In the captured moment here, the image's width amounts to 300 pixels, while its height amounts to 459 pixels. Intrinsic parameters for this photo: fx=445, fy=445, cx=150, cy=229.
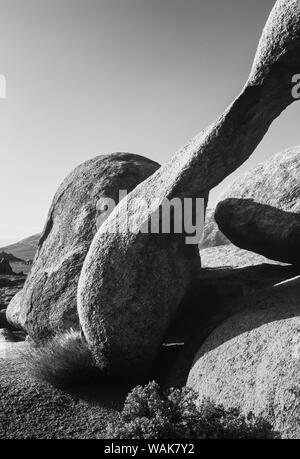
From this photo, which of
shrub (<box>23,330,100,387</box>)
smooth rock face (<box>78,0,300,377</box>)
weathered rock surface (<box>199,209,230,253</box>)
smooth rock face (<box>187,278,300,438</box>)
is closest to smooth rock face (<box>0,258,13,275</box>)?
weathered rock surface (<box>199,209,230,253</box>)

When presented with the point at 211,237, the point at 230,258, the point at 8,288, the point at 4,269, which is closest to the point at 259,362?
the point at 230,258

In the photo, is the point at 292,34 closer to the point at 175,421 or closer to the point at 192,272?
the point at 192,272

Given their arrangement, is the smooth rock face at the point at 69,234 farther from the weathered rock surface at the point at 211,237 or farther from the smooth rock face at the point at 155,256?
the weathered rock surface at the point at 211,237

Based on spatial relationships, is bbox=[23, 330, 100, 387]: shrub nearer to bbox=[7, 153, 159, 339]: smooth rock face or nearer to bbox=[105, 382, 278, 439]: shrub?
bbox=[7, 153, 159, 339]: smooth rock face

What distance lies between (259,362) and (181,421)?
146 cm

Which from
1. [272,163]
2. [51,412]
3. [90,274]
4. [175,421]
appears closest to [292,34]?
[272,163]

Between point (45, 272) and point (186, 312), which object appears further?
point (45, 272)

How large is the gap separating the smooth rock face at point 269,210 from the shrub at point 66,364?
3.97 meters

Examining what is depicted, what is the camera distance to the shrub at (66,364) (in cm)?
840

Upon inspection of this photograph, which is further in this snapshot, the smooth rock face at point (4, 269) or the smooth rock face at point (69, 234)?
the smooth rock face at point (4, 269)

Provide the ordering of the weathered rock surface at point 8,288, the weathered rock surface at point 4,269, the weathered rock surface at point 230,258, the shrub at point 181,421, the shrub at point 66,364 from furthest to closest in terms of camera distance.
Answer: the weathered rock surface at point 4,269
the weathered rock surface at point 8,288
the weathered rock surface at point 230,258
the shrub at point 66,364
the shrub at point 181,421

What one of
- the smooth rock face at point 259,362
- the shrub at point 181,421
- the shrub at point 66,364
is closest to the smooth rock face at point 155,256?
the shrub at point 66,364

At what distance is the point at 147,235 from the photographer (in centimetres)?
827

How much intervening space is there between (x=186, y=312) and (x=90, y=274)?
7.71 ft
